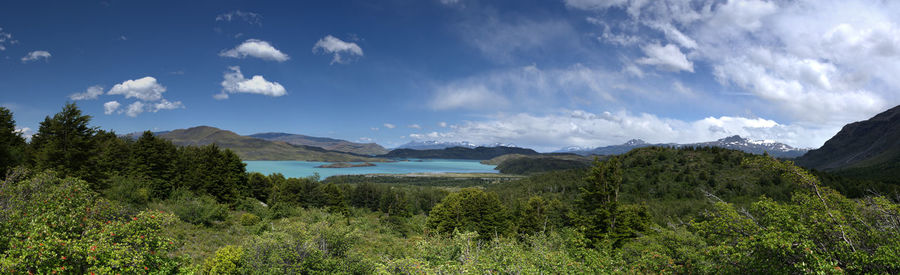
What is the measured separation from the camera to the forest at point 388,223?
933 centimetres

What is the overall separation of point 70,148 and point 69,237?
103 ft

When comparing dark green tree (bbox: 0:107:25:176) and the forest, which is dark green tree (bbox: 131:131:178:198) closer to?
the forest

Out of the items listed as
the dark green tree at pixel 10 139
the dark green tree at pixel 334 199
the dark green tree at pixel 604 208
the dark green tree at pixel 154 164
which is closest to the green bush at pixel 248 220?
the dark green tree at pixel 154 164

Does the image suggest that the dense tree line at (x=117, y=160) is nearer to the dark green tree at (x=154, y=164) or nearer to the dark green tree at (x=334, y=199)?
the dark green tree at (x=154, y=164)

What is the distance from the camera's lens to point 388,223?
6362 centimetres

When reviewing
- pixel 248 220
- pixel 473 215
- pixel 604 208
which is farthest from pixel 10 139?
pixel 604 208

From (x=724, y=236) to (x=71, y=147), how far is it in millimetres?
49564

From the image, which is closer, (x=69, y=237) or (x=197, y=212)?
(x=69, y=237)

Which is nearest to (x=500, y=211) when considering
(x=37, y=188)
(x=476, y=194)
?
(x=476, y=194)

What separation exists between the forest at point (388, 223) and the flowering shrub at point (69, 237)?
6cm

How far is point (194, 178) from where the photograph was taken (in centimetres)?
4706

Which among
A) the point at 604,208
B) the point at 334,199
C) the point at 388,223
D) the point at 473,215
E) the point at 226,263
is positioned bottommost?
the point at 388,223

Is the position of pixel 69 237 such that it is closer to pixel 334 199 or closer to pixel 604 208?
pixel 604 208

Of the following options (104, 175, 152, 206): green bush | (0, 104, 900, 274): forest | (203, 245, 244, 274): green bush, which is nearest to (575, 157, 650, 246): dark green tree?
(0, 104, 900, 274): forest
